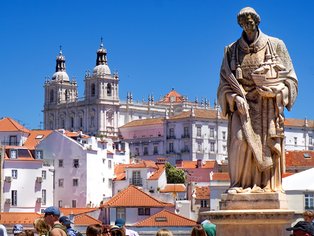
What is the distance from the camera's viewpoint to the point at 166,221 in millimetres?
61719

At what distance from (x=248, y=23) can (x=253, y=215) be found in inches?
79.1

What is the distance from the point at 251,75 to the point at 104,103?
163 meters

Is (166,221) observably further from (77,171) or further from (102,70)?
(102,70)

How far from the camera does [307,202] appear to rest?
150 feet

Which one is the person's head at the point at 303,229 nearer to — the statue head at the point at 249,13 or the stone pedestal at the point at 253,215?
the stone pedestal at the point at 253,215

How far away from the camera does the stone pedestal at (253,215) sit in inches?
355

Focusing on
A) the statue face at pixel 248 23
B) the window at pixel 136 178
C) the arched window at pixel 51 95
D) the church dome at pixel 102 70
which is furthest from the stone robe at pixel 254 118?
the arched window at pixel 51 95

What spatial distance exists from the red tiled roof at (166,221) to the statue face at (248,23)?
51.1m

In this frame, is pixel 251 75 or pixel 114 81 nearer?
pixel 251 75

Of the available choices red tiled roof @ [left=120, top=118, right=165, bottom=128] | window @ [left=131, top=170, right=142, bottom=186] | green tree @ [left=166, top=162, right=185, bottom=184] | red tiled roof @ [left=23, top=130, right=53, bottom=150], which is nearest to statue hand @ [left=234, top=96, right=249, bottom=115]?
window @ [left=131, top=170, right=142, bottom=186]

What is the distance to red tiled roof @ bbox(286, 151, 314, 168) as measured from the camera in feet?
267

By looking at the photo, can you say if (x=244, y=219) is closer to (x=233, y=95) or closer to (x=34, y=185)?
(x=233, y=95)

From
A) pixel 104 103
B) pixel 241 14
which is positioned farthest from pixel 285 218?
pixel 104 103

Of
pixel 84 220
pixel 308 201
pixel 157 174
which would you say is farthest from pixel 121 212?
pixel 157 174
